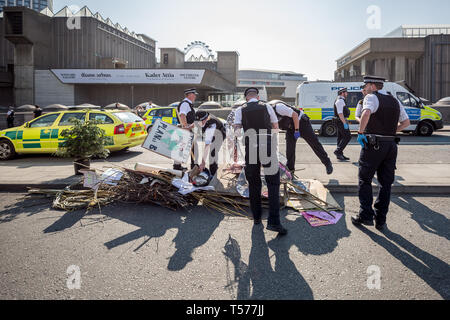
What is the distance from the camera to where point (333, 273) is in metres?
3.11

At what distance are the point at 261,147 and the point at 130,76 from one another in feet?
129

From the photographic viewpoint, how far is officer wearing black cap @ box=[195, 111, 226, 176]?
5.99 metres

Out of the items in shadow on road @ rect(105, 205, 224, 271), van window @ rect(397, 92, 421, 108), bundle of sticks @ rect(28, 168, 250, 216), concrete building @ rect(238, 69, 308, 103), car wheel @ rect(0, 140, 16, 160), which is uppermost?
concrete building @ rect(238, 69, 308, 103)

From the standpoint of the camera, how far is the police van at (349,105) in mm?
15188

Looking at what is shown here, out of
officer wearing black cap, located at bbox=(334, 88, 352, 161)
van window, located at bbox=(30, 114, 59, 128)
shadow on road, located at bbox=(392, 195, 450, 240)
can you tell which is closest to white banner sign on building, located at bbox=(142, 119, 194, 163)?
shadow on road, located at bbox=(392, 195, 450, 240)

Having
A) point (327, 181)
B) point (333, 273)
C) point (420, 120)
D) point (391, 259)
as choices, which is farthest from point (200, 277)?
point (420, 120)

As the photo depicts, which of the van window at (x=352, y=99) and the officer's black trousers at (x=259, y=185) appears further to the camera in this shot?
the van window at (x=352, y=99)

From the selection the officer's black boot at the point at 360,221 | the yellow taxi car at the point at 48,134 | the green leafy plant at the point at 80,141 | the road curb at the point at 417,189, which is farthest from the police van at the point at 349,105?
the officer's black boot at the point at 360,221

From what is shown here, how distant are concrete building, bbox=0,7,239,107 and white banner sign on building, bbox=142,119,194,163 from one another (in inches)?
1411

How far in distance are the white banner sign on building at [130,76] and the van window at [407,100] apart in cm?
2842

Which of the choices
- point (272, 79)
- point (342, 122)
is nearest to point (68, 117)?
point (342, 122)

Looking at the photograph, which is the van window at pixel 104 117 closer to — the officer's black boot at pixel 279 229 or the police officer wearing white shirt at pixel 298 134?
the police officer wearing white shirt at pixel 298 134

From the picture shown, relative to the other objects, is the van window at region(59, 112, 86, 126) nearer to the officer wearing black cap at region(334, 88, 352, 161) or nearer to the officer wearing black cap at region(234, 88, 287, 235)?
the officer wearing black cap at region(334, 88, 352, 161)
